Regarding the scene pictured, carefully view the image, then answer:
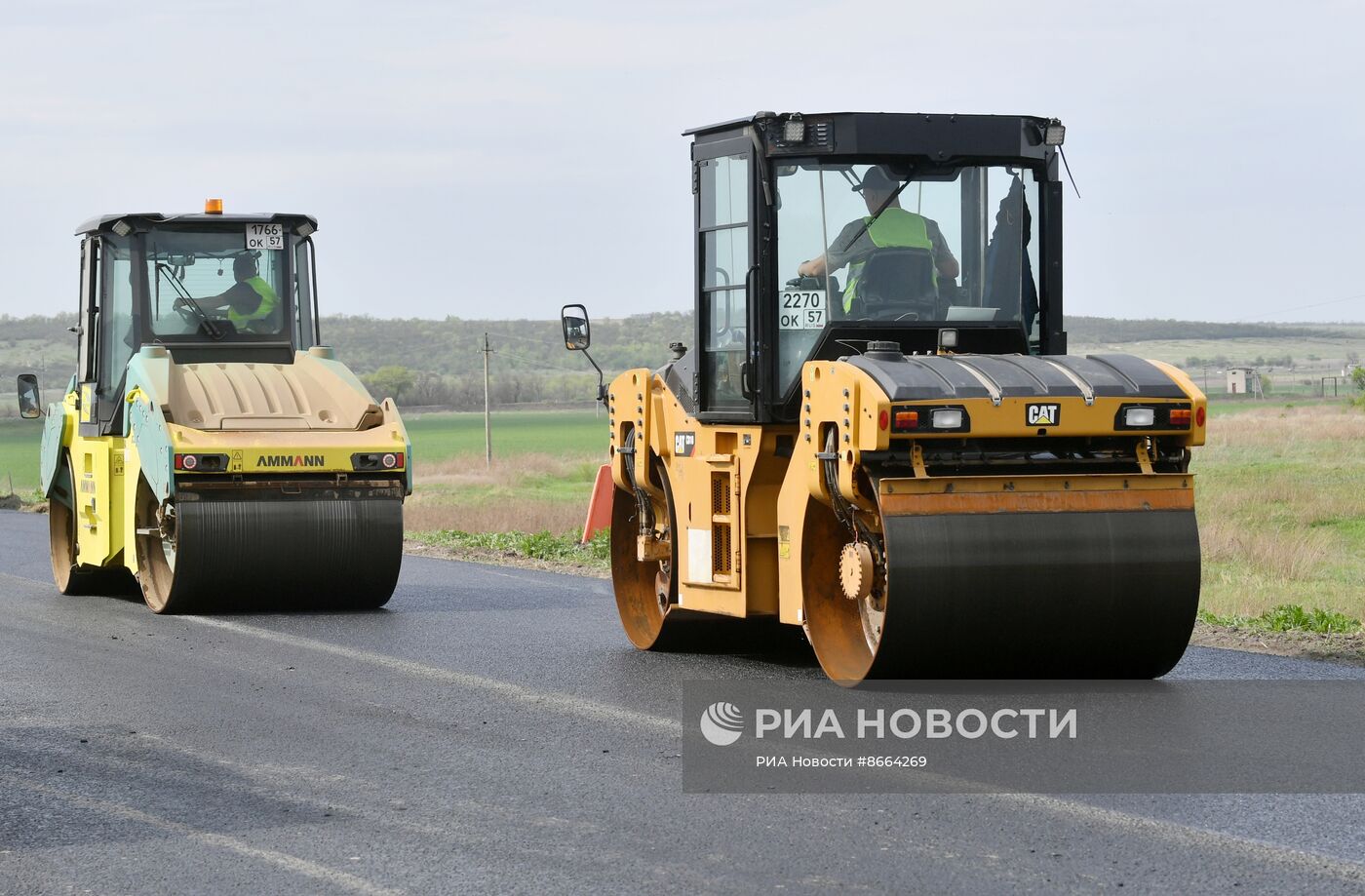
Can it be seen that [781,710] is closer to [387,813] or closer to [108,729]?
[387,813]

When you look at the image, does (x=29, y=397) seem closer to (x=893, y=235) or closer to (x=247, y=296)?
(x=247, y=296)

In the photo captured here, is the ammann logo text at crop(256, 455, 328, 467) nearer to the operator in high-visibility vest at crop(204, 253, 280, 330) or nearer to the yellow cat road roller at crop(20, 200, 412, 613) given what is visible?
the yellow cat road roller at crop(20, 200, 412, 613)

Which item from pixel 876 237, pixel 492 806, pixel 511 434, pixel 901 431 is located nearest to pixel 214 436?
pixel 876 237

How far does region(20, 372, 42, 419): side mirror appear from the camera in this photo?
15.2 metres

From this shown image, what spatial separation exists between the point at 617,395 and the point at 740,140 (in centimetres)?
212

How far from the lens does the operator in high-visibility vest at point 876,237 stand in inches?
371

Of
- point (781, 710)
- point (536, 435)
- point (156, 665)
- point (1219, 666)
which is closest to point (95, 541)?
point (156, 665)

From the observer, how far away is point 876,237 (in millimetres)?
9461

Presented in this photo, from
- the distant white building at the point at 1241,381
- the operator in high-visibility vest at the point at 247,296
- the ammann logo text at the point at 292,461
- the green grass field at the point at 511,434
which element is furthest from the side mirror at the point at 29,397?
the distant white building at the point at 1241,381

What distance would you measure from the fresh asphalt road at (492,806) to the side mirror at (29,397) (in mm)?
5154

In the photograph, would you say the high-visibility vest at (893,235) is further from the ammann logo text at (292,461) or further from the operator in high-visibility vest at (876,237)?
the ammann logo text at (292,461)

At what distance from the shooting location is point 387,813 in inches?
256

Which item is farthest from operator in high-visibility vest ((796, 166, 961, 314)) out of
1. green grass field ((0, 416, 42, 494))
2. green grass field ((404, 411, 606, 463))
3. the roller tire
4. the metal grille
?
green grass field ((404, 411, 606, 463))

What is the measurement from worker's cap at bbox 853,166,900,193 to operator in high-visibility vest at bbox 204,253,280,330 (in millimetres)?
6792
